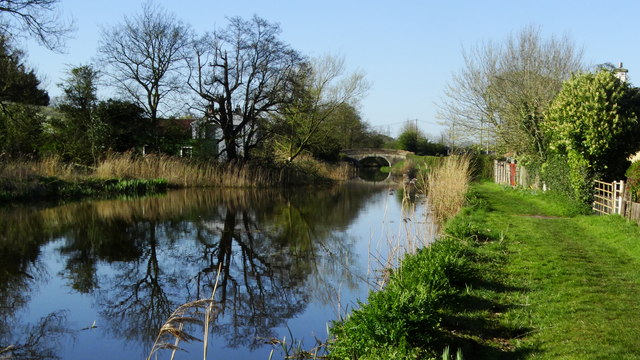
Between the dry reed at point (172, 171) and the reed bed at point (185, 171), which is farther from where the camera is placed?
the reed bed at point (185, 171)

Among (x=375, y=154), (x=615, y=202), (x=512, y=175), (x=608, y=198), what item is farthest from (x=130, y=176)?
(x=375, y=154)

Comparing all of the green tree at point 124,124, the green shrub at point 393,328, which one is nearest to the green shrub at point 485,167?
the green tree at point 124,124

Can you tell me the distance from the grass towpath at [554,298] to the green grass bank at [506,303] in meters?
0.01

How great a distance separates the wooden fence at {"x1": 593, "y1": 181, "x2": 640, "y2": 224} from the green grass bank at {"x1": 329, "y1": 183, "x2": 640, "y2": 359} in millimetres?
1298

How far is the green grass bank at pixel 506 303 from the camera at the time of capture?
468cm

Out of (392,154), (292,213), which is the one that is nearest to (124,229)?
(292,213)

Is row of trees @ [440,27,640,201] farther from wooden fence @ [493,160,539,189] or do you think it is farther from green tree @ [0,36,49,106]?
green tree @ [0,36,49,106]

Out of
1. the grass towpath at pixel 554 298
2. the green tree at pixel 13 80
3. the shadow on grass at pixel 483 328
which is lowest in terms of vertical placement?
the shadow on grass at pixel 483 328

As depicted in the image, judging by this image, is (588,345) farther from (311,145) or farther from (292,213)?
(311,145)

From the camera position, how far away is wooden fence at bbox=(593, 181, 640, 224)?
37.7 ft

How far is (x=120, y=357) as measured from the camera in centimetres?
589

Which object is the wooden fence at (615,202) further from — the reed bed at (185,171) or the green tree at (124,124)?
the green tree at (124,124)

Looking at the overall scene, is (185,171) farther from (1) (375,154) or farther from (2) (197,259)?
(1) (375,154)

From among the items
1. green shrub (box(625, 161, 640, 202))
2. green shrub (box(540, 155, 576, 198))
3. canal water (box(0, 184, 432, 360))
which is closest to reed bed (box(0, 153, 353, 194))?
canal water (box(0, 184, 432, 360))
